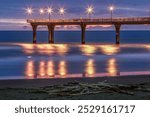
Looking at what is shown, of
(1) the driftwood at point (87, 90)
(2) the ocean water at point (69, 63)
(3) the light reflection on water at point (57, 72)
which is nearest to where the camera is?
(1) the driftwood at point (87, 90)

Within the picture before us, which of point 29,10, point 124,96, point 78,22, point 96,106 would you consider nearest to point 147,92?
point 124,96

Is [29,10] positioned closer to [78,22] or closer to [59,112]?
[78,22]

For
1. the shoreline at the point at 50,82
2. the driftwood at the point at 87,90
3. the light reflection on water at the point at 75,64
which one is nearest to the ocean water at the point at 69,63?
the light reflection on water at the point at 75,64

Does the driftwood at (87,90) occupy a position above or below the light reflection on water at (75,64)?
above

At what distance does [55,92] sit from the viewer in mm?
12836

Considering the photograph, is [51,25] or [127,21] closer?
[127,21]

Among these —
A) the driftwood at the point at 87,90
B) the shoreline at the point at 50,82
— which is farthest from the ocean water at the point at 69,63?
the driftwood at the point at 87,90

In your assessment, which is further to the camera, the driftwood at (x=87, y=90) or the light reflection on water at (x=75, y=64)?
the light reflection on water at (x=75, y=64)

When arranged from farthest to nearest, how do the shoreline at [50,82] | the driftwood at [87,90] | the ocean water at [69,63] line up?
the ocean water at [69,63]
the shoreline at [50,82]
the driftwood at [87,90]

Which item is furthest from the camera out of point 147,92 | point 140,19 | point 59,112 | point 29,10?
point 29,10

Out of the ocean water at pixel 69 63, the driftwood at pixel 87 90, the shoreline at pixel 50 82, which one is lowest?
the ocean water at pixel 69 63

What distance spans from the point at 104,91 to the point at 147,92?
132 centimetres

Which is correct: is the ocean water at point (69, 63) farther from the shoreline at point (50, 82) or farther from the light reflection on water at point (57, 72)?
the shoreline at point (50, 82)

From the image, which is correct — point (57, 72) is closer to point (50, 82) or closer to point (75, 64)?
point (50, 82)
